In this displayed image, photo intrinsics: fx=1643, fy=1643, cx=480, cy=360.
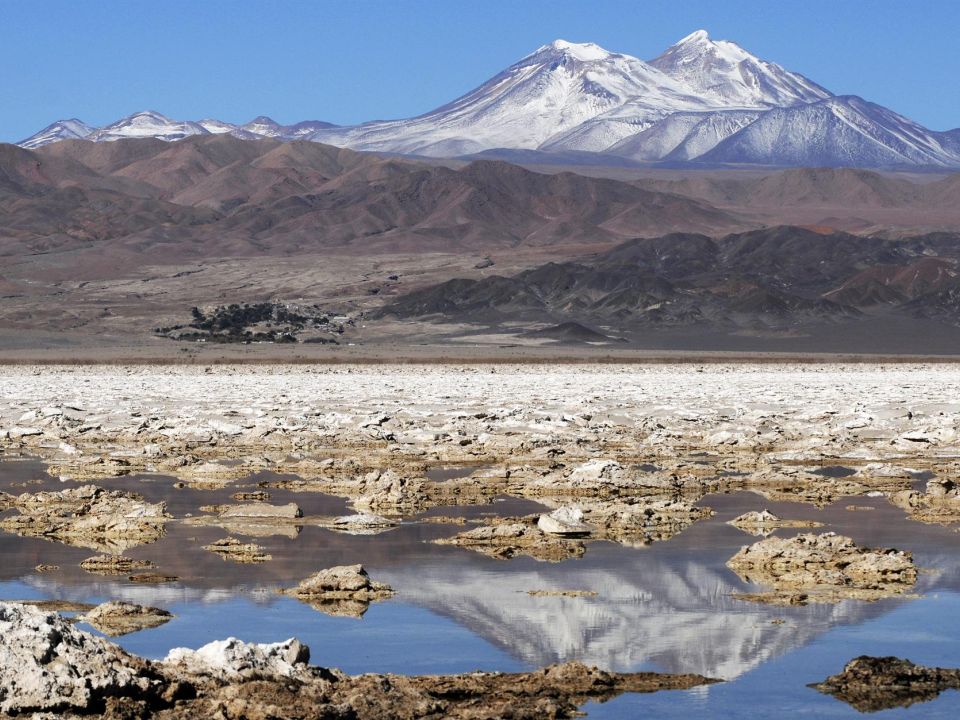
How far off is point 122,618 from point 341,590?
1.54 metres

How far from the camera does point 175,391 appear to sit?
38.6m

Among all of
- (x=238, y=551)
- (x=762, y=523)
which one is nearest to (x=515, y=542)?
(x=238, y=551)

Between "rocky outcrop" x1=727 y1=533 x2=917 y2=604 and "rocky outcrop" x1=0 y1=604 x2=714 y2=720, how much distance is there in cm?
A: 278

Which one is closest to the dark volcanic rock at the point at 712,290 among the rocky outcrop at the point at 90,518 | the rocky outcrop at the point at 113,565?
the rocky outcrop at the point at 90,518

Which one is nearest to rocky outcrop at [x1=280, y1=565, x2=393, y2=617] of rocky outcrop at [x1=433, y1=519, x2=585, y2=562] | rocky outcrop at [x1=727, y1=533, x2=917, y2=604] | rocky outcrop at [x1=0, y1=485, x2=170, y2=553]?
rocky outcrop at [x1=433, y1=519, x2=585, y2=562]

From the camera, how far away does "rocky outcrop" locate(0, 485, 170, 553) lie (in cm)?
1332

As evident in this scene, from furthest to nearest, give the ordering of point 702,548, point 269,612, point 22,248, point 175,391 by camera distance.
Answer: point 22,248, point 175,391, point 702,548, point 269,612

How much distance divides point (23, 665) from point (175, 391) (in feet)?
104

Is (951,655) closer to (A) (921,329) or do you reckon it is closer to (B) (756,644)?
(B) (756,644)

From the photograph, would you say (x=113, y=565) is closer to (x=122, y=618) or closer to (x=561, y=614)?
(x=122, y=618)

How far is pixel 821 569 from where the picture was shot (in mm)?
11289

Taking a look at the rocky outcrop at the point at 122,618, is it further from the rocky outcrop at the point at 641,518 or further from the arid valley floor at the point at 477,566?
the rocky outcrop at the point at 641,518

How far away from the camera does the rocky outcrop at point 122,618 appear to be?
929 centimetres

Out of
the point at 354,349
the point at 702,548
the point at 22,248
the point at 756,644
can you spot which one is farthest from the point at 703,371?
the point at 22,248
